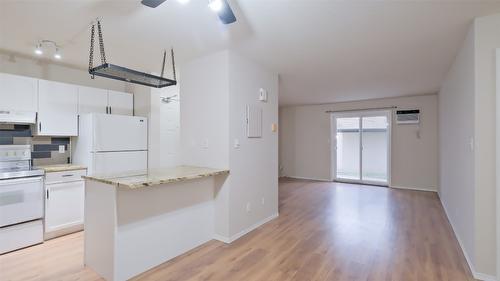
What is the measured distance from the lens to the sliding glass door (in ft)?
21.4

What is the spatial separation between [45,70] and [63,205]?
1.99 metres

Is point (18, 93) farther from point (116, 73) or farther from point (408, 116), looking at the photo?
point (408, 116)

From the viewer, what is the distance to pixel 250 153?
341 centimetres

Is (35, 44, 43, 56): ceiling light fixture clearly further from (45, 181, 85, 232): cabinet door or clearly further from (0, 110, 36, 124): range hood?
(45, 181, 85, 232): cabinet door

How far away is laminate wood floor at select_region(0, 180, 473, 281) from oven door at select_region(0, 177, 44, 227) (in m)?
0.38

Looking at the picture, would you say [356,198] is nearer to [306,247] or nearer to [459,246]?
[459,246]

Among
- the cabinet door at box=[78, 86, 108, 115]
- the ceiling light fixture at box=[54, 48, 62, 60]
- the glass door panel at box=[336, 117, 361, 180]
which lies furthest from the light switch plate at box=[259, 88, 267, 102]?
the glass door panel at box=[336, 117, 361, 180]

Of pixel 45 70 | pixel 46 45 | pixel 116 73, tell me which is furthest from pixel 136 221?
pixel 45 70

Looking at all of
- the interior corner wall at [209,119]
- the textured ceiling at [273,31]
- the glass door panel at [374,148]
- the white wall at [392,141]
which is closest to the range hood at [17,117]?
the textured ceiling at [273,31]

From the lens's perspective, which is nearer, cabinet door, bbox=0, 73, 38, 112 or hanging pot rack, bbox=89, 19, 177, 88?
hanging pot rack, bbox=89, 19, 177, 88

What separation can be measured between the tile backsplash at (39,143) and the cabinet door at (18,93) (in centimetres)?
40

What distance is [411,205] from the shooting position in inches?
184

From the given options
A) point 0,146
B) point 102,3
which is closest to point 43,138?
point 0,146

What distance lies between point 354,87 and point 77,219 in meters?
5.26
